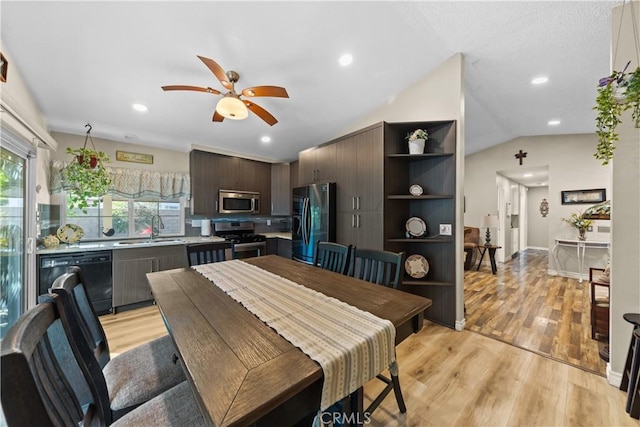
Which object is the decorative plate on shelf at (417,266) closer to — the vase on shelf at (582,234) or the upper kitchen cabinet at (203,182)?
the upper kitchen cabinet at (203,182)

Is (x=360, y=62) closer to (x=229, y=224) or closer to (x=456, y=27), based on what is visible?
(x=456, y=27)

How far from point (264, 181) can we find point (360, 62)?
3.11 m

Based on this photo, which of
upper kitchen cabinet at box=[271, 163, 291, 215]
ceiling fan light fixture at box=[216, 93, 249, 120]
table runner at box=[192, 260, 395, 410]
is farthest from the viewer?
upper kitchen cabinet at box=[271, 163, 291, 215]

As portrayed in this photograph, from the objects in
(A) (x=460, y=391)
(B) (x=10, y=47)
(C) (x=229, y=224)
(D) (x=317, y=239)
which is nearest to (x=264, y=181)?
(C) (x=229, y=224)

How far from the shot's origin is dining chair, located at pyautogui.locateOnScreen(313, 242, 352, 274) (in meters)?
2.02

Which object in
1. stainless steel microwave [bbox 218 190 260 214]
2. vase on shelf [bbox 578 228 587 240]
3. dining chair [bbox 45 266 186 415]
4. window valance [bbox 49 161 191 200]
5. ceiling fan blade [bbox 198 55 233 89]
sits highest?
ceiling fan blade [bbox 198 55 233 89]

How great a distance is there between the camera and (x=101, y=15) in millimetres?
1699

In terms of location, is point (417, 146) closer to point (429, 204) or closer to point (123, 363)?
point (429, 204)

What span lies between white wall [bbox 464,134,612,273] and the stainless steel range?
5.26 meters

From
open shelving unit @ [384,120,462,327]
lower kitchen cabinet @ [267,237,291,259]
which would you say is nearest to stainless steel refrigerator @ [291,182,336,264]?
lower kitchen cabinet @ [267,237,291,259]

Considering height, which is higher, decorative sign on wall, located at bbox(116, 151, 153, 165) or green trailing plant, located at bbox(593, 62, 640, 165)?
decorative sign on wall, located at bbox(116, 151, 153, 165)

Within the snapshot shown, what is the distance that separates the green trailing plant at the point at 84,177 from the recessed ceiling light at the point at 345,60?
10.2 ft

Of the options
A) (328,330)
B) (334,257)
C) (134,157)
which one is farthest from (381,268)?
(134,157)

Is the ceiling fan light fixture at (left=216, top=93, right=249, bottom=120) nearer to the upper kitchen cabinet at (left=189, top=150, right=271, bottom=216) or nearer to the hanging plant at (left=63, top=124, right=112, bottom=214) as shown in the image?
the hanging plant at (left=63, top=124, right=112, bottom=214)
